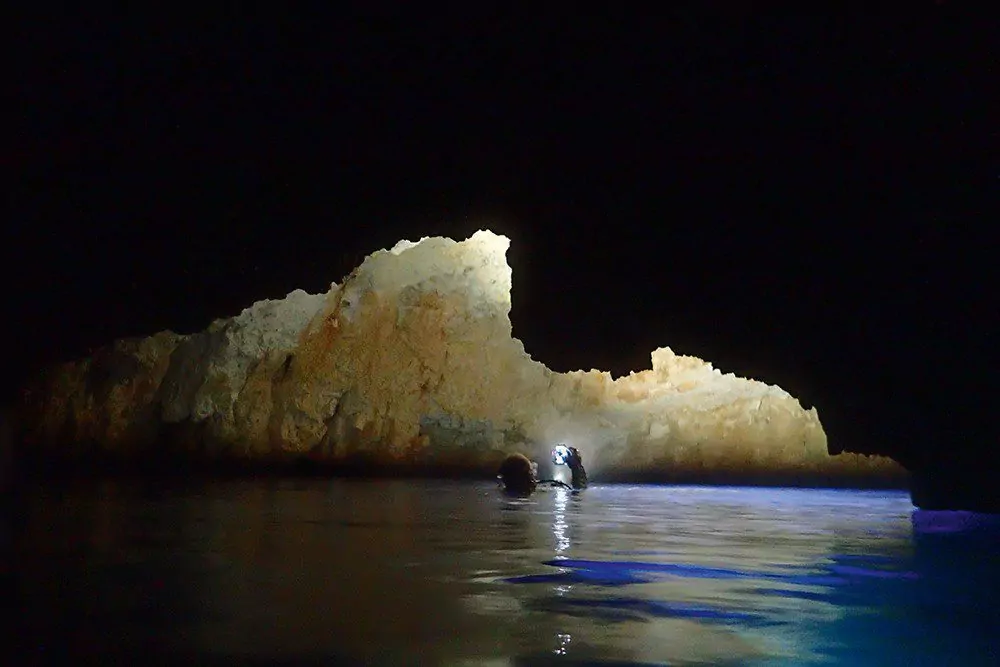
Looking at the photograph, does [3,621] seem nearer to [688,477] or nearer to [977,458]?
[977,458]

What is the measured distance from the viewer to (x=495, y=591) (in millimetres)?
3680

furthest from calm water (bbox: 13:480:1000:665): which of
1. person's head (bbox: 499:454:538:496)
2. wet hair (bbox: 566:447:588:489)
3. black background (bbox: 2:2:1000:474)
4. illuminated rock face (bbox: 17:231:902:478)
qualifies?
illuminated rock face (bbox: 17:231:902:478)

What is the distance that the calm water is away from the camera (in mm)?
2635

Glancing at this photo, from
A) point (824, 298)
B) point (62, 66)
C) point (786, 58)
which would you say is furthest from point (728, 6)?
point (62, 66)

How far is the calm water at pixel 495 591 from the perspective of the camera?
2.63 m

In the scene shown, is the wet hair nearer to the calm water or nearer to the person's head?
the person's head

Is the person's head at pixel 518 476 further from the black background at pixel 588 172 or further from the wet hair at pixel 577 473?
the black background at pixel 588 172

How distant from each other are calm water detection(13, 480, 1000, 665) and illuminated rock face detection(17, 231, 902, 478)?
10.7 metres

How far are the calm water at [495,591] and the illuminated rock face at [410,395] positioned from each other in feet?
35.2

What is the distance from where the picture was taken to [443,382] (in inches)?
788

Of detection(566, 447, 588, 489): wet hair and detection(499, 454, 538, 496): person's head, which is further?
detection(566, 447, 588, 489): wet hair

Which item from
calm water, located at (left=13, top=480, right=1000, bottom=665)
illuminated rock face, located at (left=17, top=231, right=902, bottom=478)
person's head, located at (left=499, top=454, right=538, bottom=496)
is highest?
illuminated rock face, located at (left=17, top=231, right=902, bottom=478)

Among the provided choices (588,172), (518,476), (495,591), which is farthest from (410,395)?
(495,591)

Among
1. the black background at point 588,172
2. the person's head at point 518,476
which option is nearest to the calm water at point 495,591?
the black background at point 588,172
